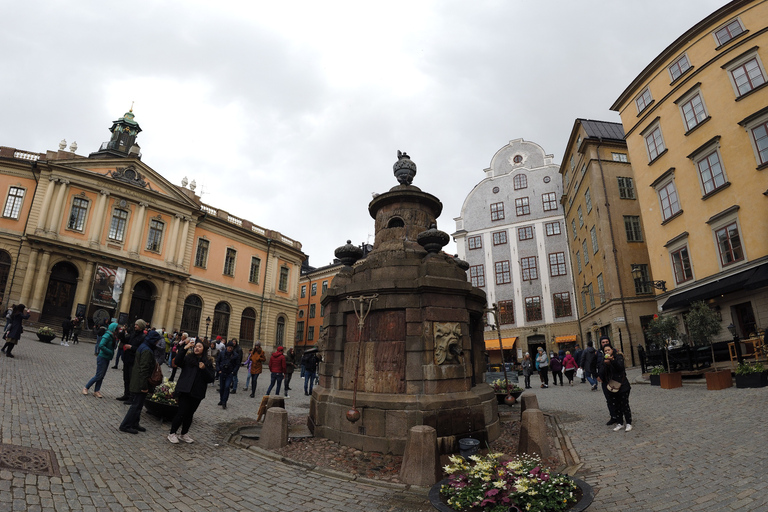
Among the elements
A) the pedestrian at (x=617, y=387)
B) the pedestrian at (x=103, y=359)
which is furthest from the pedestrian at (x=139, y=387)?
the pedestrian at (x=617, y=387)

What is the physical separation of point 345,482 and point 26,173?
119ft

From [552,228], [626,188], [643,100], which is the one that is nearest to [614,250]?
[626,188]

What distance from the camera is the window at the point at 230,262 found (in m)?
38.0

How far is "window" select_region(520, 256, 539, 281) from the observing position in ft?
120

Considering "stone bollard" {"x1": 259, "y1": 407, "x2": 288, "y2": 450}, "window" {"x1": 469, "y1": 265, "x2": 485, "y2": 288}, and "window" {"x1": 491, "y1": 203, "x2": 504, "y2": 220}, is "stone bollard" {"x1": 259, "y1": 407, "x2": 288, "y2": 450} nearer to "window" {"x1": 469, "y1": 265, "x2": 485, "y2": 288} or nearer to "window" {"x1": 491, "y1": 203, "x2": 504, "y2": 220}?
"window" {"x1": 469, "y1": 265, "x2": 485, "y2": 288}

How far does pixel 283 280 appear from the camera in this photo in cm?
4294

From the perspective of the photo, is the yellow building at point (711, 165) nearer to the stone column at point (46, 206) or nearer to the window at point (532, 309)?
the window at point (532, 309)

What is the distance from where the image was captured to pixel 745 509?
4.02m

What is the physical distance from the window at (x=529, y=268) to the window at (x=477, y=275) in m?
3.83

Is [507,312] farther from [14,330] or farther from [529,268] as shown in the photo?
[14,330]

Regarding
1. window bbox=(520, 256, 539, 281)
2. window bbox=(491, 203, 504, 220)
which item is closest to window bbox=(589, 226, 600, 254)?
window bbox=(520, 256, 539, 281)

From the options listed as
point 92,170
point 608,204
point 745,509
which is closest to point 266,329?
point 92,170

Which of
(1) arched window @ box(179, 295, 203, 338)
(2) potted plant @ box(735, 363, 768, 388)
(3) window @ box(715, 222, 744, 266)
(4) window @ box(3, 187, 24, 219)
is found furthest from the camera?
(1) arched window @ box(179, 295, 203, 338)

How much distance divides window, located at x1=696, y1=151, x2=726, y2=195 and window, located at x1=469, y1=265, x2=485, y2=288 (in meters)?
21.4
